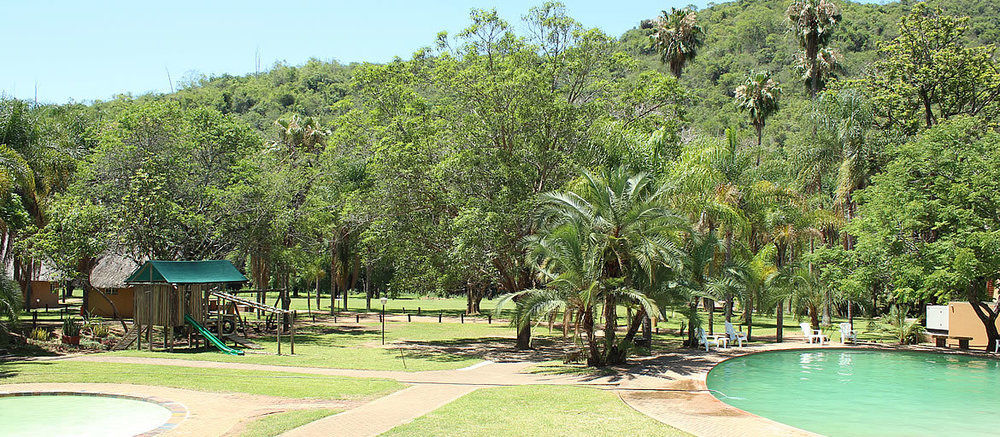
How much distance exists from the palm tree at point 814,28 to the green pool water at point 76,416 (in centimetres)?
4812

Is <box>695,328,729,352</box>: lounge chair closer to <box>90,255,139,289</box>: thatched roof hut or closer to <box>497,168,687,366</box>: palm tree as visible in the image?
<box>497,168,687,366</box>: palm tree

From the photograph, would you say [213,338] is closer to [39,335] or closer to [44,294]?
[39,335]

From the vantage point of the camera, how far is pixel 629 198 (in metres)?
19.7

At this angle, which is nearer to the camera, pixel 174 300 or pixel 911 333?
pixel 174 300

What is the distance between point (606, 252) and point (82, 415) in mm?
13265

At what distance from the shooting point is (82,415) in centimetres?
1366

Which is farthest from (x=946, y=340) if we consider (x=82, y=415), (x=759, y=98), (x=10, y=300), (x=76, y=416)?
(x=10, y=300)

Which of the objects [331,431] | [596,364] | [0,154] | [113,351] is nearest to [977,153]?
[596,364]

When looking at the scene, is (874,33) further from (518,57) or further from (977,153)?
(518,57)

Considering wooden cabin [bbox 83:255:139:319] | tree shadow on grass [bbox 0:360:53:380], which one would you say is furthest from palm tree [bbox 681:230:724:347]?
wooden cabin [bbox 83:255:139:319]

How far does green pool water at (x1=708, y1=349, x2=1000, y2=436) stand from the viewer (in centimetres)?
1450

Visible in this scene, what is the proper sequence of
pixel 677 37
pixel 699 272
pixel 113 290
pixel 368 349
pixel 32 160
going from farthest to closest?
1. pixel 677 37
2. pixel 113 290
3. pixel 32 160
4. pixel 368 349
5. pixel 699 272

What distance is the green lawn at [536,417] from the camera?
37.2 ft

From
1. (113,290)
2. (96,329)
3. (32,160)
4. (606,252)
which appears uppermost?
(32,160)
